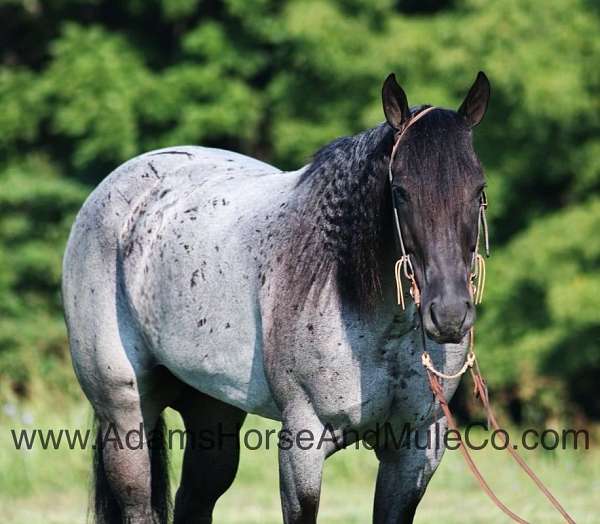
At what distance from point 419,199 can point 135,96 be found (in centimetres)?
1241

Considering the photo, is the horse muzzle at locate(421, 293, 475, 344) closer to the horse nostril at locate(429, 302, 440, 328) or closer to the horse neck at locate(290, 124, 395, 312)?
the horse nostril at locate(429, 302, 440, 328)

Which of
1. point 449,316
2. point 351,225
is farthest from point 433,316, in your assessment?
point 351,225

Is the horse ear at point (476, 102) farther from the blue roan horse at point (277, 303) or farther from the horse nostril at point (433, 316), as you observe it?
the horse nostril at point (433, 316)

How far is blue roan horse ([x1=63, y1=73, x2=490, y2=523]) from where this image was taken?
3.36 metres

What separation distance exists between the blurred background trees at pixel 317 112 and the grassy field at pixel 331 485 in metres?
3.63

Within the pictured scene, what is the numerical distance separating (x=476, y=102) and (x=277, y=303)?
92cm

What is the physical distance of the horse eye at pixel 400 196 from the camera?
10.9 feet

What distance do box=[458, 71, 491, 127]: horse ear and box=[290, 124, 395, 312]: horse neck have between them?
0.25 m

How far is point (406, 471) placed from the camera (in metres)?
3.87

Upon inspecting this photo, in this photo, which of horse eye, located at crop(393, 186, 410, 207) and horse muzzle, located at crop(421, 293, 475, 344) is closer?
horse muzzle, located at crop(421, 293, 475, 344)

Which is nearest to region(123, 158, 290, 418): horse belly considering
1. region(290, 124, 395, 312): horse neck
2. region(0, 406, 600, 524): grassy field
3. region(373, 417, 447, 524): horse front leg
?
region(290, 124, 395, 312): horse neck

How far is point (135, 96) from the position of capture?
15.3 meters

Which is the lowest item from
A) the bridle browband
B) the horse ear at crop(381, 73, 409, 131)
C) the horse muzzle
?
the horse muzzle

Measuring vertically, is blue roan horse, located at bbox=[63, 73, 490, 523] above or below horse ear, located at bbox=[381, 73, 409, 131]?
below
